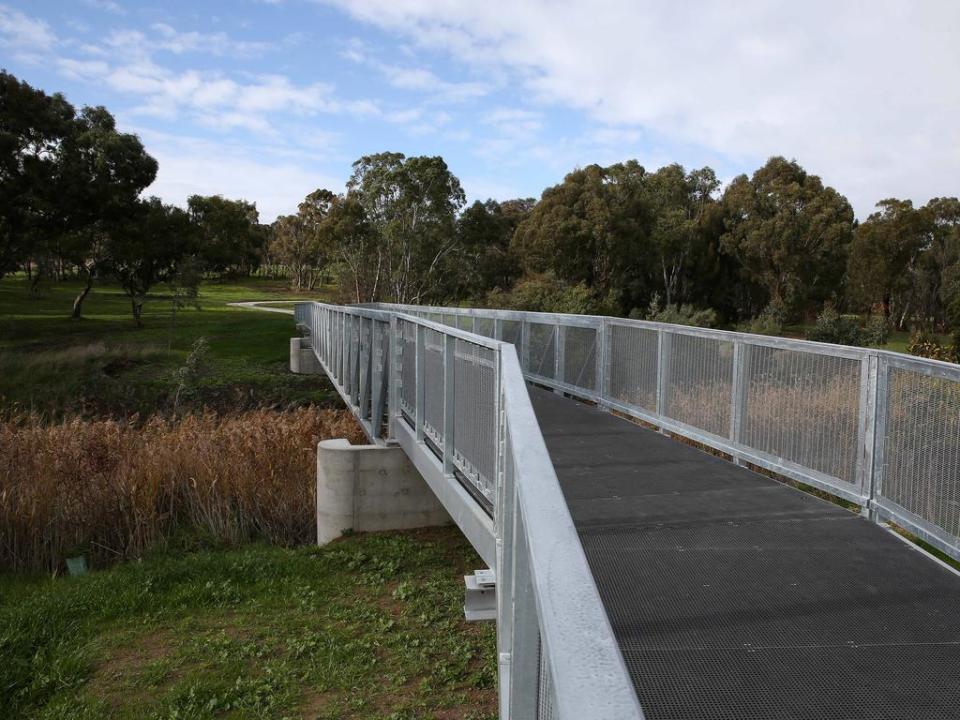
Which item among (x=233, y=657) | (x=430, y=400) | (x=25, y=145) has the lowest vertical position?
(x=233, y=657)

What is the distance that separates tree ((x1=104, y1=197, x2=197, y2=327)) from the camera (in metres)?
37.2

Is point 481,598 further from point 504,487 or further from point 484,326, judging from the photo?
point 484,326

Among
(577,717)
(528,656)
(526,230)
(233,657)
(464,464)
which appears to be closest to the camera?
(577,717)

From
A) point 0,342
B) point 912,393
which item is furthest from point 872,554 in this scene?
point 0,342

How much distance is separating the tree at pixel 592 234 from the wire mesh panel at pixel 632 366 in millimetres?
37080

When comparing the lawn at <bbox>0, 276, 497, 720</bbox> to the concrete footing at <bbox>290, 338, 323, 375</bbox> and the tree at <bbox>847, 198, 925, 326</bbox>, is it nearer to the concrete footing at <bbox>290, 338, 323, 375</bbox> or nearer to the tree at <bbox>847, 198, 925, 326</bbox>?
the concrete footing at <bbox>290, 338, 323, 375</bbox>

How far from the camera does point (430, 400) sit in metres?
7.23

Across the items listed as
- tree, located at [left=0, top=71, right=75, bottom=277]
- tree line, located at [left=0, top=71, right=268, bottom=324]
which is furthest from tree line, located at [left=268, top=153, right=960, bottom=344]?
tree, located at [left=0, top=71, right=75, bottom=277]

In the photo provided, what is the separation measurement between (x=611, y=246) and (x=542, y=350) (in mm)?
37152

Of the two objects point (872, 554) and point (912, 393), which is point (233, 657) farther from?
point (912, 393)

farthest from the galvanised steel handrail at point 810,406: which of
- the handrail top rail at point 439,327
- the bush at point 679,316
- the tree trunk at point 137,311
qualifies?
the tree trunk at point 137,311

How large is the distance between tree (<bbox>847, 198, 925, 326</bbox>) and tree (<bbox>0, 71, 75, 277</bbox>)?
148 feet

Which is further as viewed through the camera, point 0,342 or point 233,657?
point 0,342

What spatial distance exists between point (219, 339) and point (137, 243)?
19.1 feet
